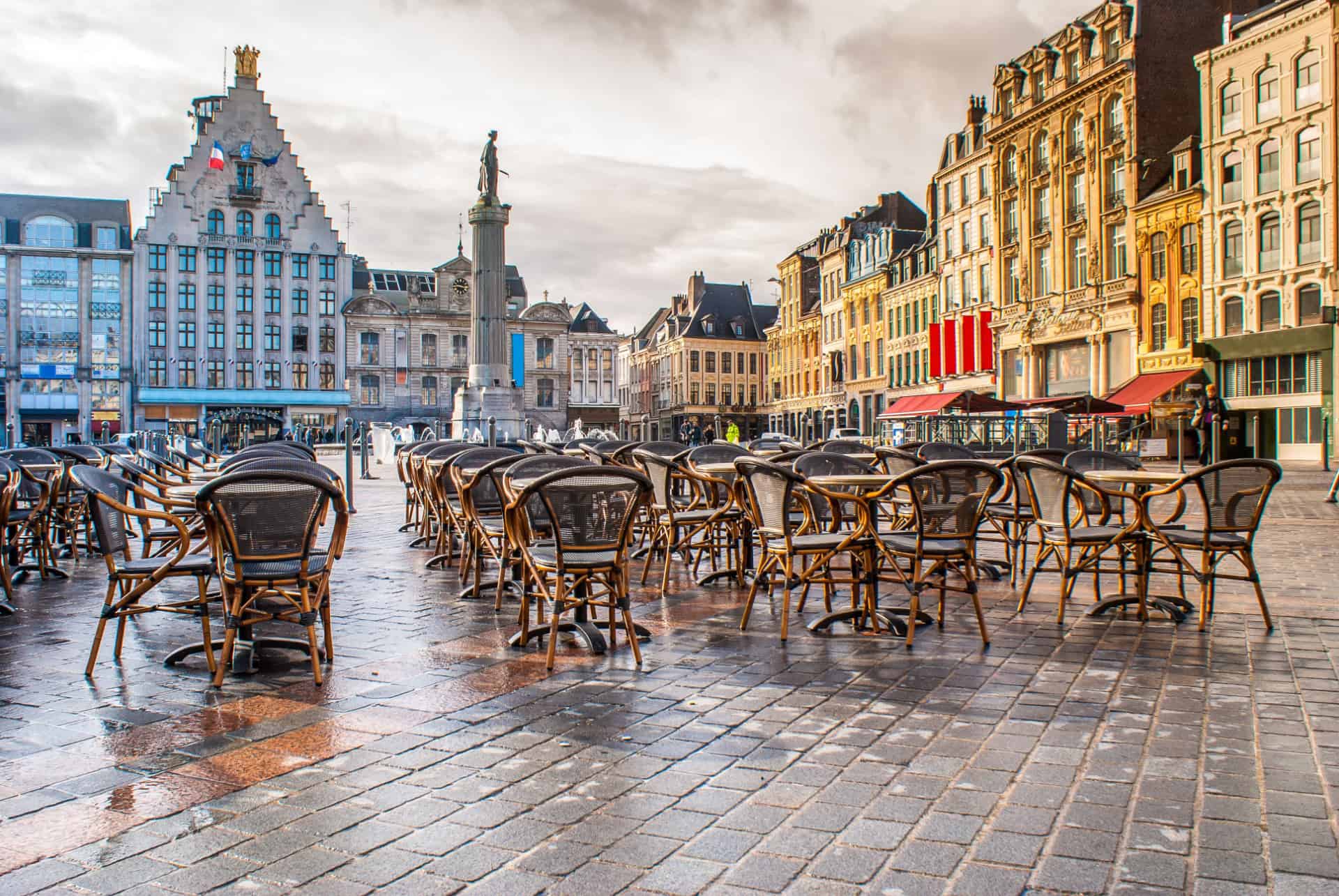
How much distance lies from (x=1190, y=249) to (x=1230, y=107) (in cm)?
472

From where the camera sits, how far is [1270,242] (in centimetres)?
3309

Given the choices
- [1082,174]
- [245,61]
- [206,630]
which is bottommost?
[206,630]

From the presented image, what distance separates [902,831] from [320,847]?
1.79m

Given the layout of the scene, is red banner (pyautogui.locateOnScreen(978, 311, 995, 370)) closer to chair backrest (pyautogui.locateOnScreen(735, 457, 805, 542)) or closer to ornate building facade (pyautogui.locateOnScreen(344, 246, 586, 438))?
ornate building facade (pyautogui.locateOnScreen(344, 246, 586, 438))

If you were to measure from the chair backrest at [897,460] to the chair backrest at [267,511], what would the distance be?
15.3ft

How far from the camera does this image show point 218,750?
4.09 m

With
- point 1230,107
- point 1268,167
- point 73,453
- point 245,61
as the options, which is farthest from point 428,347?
point 73,453

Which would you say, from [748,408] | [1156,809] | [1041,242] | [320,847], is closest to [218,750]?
[320,847]

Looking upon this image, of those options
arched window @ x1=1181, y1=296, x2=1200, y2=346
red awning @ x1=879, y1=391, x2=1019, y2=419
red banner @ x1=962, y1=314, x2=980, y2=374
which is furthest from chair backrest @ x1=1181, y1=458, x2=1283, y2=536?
red banner @ x1=962, y1=314, x2=980, y2=374

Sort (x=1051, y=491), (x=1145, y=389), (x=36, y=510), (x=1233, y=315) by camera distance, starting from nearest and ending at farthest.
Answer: (x=1051, y=491), (x=36, y=510), (x=1233, y=315), (x=1145, y=389)

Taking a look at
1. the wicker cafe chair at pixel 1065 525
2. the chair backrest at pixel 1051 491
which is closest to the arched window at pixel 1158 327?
the wicker cafe chair at pixel 1065 525

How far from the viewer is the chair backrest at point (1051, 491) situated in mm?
6883

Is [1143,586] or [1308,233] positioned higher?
[1308,233]

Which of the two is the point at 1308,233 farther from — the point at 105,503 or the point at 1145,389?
the point at 105,503
